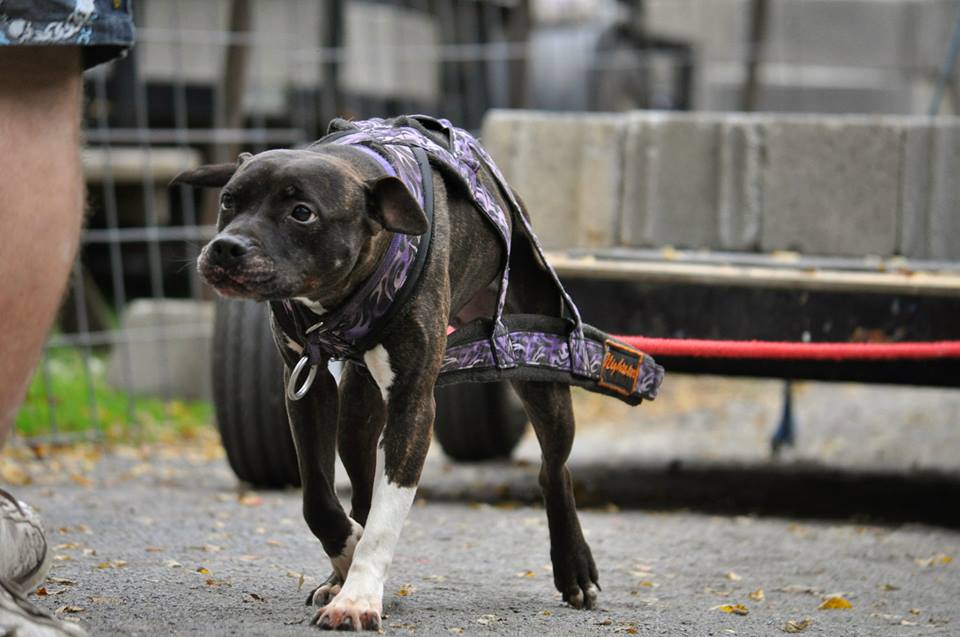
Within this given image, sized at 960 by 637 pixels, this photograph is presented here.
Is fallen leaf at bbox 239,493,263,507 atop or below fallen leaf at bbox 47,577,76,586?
below

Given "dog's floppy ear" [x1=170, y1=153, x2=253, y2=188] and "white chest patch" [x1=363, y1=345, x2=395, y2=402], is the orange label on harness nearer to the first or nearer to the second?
"white chest patch" [x1=363, y1=345, x2=395, y2=402]

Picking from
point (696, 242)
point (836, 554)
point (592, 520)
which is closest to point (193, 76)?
point (696, 242)

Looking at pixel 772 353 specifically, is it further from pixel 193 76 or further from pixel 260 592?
pixel 193 76

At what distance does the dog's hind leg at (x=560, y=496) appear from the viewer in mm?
3645

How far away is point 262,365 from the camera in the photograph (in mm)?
5344

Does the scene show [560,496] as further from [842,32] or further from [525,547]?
[842,32]

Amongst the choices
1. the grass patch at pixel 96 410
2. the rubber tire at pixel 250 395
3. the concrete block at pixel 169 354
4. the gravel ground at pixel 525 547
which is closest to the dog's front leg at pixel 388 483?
the gravel ground at pixel 525 547

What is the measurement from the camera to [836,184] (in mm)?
5871

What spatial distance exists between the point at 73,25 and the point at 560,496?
1.65m

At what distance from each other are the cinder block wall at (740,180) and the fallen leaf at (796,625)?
8.39ft

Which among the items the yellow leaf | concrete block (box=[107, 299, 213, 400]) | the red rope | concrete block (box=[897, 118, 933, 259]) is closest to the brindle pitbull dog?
the yellow leaf

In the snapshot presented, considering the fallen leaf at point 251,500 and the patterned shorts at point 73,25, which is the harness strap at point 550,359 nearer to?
the patterned shorts at point 73,25

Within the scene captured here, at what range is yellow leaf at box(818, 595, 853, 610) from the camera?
Answer: 3.83 meters

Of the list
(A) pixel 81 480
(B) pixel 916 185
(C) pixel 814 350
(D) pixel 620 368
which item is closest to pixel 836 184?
(B) pixel 916 185
